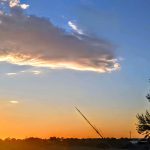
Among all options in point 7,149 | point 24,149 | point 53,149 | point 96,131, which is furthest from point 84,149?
point 96,131

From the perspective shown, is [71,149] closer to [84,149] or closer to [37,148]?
[84,149]

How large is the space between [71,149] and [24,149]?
10.9 metres

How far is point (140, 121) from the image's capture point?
4009cm

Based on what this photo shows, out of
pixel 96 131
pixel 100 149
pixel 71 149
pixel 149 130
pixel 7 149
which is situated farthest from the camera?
pixel 100 149

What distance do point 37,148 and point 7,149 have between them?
7.84m

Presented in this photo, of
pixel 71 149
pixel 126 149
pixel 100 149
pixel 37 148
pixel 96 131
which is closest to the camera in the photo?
pixel 96 131

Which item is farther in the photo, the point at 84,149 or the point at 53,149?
the point at 84,149

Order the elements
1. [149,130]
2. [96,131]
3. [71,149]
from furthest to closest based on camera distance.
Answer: [71,149], [149,130], [96,131]

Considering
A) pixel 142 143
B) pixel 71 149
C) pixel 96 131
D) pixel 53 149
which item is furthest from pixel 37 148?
pixel 96 131

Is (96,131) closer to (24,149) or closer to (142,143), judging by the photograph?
(24,149)

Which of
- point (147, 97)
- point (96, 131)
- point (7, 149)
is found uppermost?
point (147, 97)

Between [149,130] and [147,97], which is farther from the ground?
[147,97]

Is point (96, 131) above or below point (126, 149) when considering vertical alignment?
below

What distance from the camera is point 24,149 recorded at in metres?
52.9
